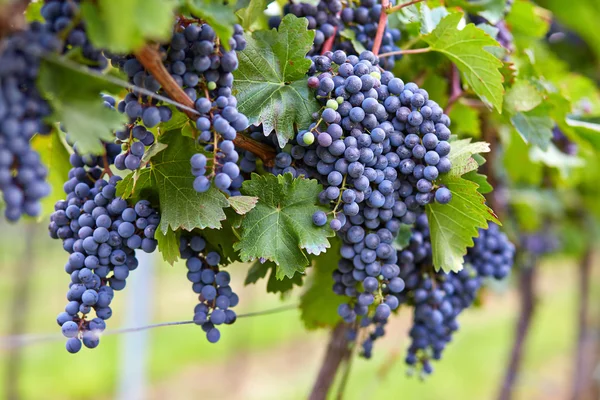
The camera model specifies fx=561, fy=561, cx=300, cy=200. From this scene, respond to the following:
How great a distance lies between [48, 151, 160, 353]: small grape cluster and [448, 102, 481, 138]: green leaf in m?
0.72

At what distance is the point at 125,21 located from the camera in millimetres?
502

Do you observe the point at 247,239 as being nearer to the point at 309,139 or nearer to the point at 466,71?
the point at 309,139

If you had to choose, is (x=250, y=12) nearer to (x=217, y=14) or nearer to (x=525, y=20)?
(x=217, y=14)

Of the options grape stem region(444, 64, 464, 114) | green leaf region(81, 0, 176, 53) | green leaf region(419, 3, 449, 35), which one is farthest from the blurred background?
green leaf region(81, 0, 176, 53)

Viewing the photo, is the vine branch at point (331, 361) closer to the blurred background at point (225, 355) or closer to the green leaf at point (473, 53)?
the green leaf at point (473, 53)

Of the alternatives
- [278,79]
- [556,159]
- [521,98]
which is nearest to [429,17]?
[521,98]

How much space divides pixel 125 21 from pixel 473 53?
60cm

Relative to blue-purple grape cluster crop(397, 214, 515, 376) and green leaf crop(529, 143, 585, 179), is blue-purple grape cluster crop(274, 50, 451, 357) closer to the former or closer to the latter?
blue-purple grape cluster crop(397, 214, 515, 376)

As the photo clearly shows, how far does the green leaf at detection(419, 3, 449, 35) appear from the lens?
3.10 feet

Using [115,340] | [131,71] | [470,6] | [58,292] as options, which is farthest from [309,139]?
[58,292]

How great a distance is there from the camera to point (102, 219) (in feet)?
2.51

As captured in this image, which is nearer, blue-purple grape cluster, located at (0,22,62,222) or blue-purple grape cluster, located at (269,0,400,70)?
blue-purple grape cluster, located at (0,22,62,222)

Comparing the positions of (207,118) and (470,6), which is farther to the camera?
(470,6)

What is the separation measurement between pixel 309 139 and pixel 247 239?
168 millimetres
